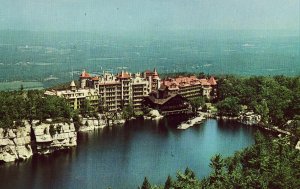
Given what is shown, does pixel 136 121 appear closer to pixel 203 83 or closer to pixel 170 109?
pixel 170 109

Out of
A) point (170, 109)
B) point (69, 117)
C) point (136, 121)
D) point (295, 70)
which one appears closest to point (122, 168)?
point (69, 117)

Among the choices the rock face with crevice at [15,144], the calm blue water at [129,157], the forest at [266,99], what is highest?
the forest at [266,99]

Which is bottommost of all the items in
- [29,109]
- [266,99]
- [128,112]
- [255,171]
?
[128,112]

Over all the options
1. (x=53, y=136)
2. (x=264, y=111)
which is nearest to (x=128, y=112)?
(x=264, y=111)

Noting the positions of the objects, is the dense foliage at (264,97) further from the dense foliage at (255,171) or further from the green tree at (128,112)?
the dense foliage at (255,171)

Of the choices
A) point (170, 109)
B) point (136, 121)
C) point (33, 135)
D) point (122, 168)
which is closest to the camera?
point (122, 168)

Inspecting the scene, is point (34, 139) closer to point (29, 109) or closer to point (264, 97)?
point (29, 109)

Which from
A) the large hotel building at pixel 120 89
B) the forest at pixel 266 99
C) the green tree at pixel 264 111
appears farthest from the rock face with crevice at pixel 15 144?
the green tree at pixel 264 111
